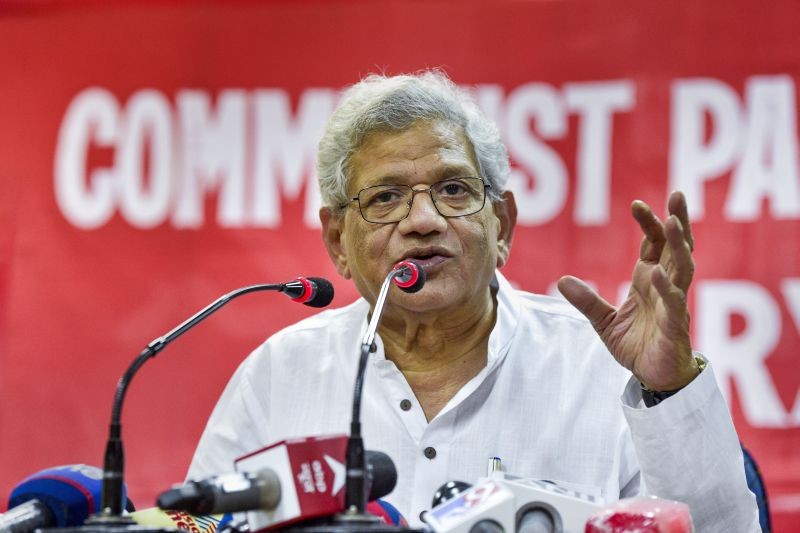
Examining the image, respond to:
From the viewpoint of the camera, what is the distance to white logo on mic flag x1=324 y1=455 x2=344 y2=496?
1464 mm

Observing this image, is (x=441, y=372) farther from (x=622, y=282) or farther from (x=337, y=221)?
(x=622, y=282)

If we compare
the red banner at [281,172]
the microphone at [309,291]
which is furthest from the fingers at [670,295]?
the red banner at [281,172]

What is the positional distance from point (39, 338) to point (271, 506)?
282cm

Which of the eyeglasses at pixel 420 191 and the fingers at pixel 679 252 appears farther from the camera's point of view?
the eyeglasses at pixel 420 191

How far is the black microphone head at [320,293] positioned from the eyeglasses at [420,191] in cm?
49

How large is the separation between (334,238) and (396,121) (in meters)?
0.39

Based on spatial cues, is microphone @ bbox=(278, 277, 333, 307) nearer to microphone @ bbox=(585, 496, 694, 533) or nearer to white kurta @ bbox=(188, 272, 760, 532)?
white kurta @ bbox=(188, 272, 760, 532)

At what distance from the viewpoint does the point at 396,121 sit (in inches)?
98.9

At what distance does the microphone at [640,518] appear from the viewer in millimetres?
1414

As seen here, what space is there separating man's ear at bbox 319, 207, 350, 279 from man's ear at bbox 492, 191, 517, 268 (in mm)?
378

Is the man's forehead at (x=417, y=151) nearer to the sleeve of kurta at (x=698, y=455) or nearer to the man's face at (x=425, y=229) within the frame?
the man's face at (x=425, y=229)

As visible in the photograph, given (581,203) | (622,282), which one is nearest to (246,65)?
(581,203)

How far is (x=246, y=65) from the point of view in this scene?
405 centimetres

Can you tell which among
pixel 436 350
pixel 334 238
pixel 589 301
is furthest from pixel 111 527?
pixel 334 238
